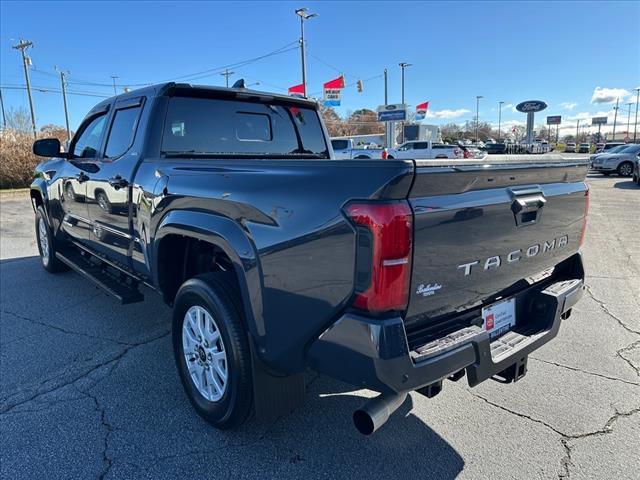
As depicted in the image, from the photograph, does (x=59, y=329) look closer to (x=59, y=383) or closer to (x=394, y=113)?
(x=59, y=383)

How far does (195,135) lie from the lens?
11.8 feet

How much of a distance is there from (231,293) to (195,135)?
1.61 meters

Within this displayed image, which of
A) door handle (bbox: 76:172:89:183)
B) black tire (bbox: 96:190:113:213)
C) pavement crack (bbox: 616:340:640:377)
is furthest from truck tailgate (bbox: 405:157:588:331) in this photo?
door handle (bbox: 76:172:89:183)

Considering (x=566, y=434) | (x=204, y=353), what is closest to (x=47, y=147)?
(x=204, y=353)

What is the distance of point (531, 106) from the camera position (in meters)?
45.3

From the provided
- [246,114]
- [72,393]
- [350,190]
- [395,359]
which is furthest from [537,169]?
[72,393]

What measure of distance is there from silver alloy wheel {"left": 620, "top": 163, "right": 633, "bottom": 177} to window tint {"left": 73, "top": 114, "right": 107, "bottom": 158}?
23886 millimetres

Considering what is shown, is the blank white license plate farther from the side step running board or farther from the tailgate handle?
the side step running board

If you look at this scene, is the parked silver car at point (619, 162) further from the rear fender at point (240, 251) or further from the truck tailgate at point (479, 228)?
the rear fender at point (240, 251)

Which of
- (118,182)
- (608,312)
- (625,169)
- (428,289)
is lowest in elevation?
(608,312)

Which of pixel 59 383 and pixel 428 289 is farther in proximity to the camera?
pixel 59 383

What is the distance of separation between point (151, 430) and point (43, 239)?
181 inches

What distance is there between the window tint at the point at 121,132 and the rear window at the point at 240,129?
1.27 feet

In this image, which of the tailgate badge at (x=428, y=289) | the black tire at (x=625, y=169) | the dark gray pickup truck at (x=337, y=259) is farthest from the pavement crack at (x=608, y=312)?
the black tire at (x=625, y=169)
